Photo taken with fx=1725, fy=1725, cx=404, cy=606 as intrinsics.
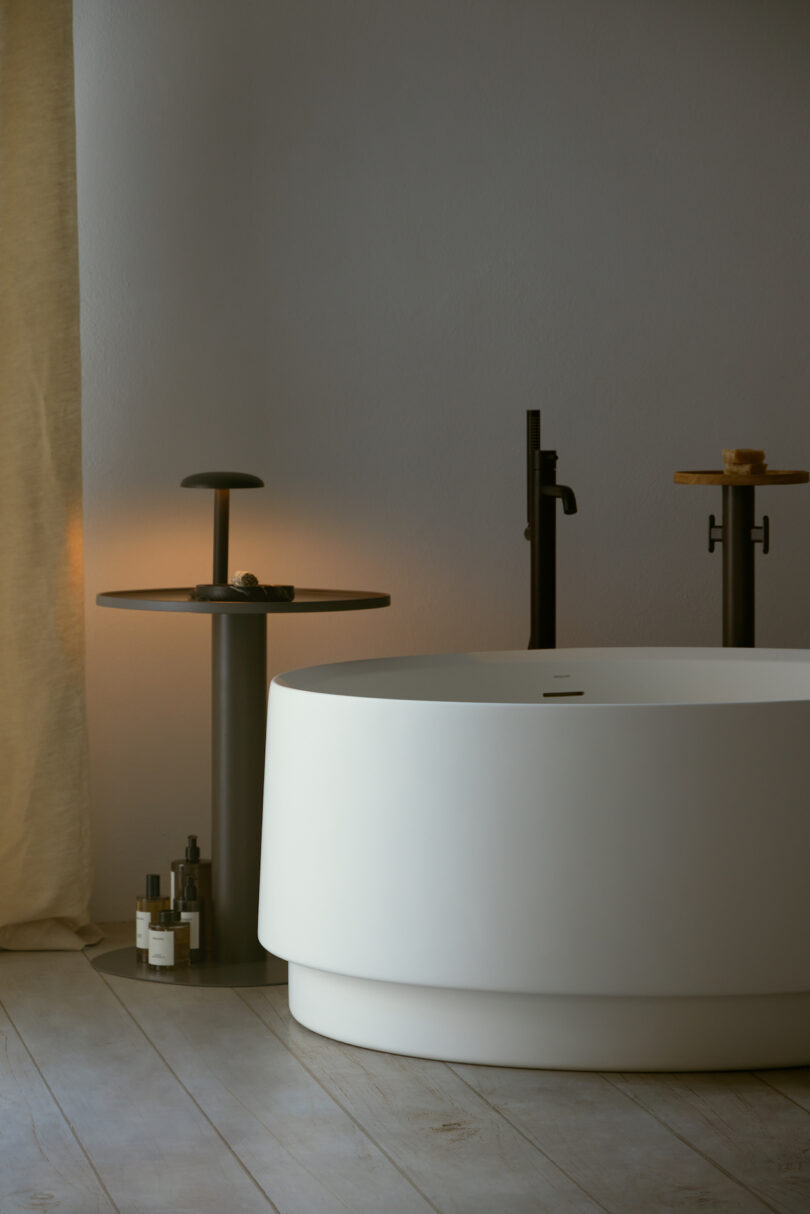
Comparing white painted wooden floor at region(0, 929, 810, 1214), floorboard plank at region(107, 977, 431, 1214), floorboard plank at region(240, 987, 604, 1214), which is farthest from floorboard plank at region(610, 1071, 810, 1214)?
floorboard plank at region(107, 977, 431, 1214)

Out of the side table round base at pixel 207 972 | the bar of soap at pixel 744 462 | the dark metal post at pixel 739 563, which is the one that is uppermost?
the bar of soap at pixel 744 462

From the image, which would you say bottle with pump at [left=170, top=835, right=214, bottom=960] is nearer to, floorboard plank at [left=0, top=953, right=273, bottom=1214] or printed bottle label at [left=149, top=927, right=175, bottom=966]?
printed bottle label at [left=149, top=927, right=175, bottom=966]

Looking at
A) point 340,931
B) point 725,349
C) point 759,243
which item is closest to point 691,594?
point 725,349

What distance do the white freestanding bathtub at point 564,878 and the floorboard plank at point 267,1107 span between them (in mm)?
190

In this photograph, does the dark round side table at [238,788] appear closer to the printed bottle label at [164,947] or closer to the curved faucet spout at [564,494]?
the printed bottle label at [164,947]

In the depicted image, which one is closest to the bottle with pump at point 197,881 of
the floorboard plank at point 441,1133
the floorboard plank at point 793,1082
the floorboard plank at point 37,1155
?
the floorboard plank at point 441,1133

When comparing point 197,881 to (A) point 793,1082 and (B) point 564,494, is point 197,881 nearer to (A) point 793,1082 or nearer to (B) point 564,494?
(B) point 564,494

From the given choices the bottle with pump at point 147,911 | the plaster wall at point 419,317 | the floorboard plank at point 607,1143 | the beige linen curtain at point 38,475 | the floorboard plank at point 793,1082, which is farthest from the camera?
the plaster wall at point 419,317

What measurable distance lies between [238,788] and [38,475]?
2.26ft

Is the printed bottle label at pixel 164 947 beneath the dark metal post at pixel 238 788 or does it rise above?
beneath

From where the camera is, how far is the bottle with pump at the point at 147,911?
3.06m

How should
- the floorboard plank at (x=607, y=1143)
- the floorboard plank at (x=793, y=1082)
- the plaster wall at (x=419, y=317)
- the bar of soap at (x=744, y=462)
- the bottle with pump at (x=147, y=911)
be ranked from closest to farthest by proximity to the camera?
the floorboard plank at (x=607, y=1143)
the floorboard plank at (x=793, y=1082)
the bottle with pump at (x=147, y=911)
the bar of soap at (x=744, y=462)
the plaster wall at (x=419, y=317)

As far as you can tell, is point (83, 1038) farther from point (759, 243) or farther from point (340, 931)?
point (759, 243)

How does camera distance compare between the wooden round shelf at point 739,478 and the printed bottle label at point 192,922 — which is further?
the wooden round shelf at point 739,478
